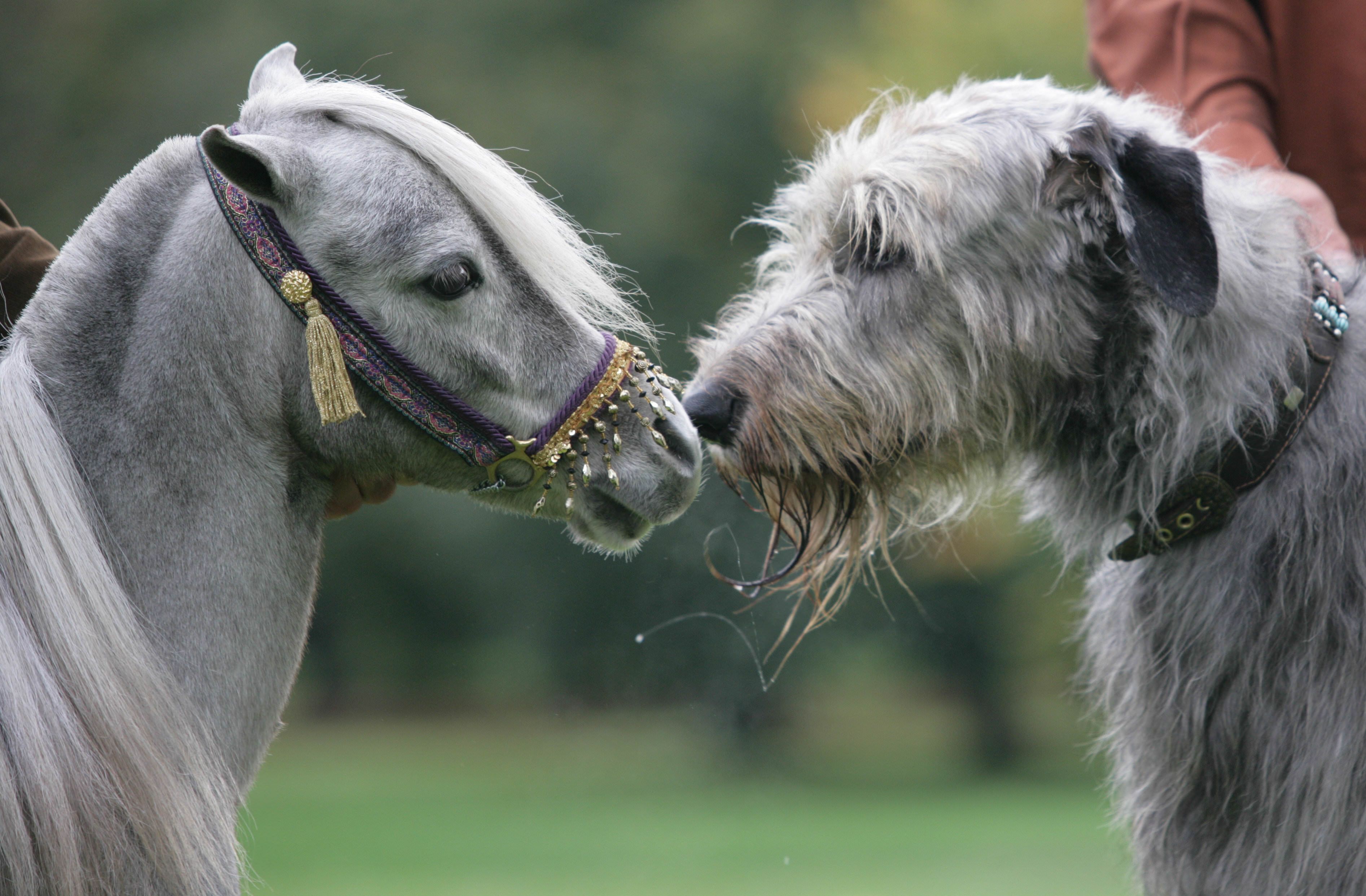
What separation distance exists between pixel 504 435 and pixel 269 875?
13050 mm

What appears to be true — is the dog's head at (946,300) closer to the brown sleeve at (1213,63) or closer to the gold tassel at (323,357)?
the brown sleeve at (1213,63)

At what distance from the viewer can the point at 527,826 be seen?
17.0 m

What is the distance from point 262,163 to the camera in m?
2.49

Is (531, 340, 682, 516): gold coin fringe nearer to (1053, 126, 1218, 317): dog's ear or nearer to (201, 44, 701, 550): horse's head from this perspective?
(201, 44, 701, 550): horse's head

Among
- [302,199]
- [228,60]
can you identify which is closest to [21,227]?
[302,199]

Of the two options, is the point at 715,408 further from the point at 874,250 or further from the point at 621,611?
the point at 621,611

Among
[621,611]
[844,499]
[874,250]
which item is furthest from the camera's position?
[621,611]

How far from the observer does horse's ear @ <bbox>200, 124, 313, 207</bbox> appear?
242 centimetres

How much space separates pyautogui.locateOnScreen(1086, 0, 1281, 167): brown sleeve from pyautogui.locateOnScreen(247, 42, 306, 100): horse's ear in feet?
9.37

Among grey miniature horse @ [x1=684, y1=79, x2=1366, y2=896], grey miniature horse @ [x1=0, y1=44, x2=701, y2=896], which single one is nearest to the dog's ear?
grey miniature horse @ [x1=684, y1=79, x2=1366, y2=896]

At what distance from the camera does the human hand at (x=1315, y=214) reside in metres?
3.65

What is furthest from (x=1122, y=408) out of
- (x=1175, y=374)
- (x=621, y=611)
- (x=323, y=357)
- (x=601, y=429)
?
(x=621, y=611)

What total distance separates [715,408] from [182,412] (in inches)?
55.1

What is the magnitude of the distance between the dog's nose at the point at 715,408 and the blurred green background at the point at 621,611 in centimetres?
1014
